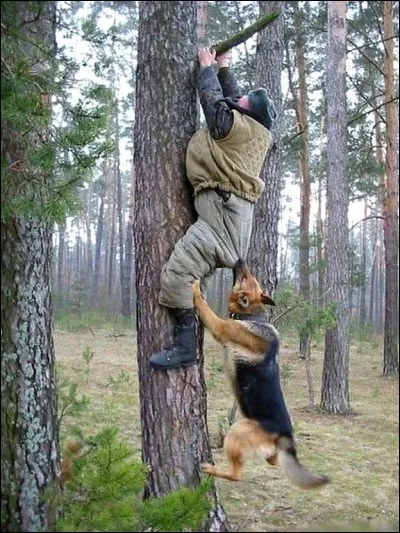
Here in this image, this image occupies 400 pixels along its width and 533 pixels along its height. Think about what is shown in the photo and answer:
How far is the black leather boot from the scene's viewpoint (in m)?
3.74

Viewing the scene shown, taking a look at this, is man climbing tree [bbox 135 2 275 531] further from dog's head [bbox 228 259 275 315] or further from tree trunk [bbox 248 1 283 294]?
tree trunk [bbox 248 1 283 294]

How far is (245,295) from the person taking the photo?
4.25 metres

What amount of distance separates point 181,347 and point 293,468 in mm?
1111

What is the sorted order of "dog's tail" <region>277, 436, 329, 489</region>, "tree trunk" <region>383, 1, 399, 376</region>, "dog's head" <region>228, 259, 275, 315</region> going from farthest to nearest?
"tree trunk" <region>383, 1, 399, 376</region> < "dog's head" <region>228, 259, 275, 315</region> < "dog's tail" <region>277, 436, 329, 489</region>

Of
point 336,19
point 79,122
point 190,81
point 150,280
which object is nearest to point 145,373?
point 150,280

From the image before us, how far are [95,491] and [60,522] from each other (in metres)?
0.45

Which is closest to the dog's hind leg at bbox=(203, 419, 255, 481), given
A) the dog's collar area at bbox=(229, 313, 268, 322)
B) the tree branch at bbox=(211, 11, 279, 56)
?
the dog's collar area at bbox=(229, 313, 268, 322)

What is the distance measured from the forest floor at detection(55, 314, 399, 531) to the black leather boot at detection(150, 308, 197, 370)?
1.30 m

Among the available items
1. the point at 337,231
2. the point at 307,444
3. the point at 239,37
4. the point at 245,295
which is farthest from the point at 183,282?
the point at 337,231

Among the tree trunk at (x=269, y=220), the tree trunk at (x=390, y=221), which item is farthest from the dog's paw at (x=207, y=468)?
the tree trunk at (x=390, y=221)

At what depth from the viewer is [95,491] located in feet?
10.2

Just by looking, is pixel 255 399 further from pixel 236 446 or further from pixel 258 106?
pixel 258 106

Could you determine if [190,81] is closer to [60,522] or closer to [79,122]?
[79,122]

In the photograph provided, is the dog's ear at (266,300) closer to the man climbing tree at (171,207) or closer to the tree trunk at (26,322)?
the man climbing tree at (171,207)
